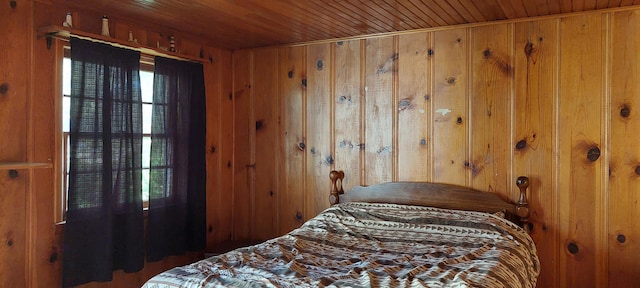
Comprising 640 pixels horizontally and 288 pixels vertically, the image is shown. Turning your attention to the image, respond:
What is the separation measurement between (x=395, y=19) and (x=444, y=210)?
1239 mm

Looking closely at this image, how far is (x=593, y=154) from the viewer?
2.76 metres

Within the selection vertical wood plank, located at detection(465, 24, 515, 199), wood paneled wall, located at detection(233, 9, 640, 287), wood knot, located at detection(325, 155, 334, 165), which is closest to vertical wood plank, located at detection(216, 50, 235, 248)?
wood paneled wall, located at detection(233, 9, 640, 287)

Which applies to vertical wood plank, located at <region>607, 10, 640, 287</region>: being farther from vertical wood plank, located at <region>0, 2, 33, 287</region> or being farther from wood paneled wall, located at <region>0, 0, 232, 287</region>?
vertical wood plank, located at <region>0, 2, 33, 287</region>

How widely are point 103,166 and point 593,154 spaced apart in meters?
2.89

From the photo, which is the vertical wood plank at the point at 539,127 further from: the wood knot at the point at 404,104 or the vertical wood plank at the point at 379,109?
the vertical wood plank at the point at 379,109

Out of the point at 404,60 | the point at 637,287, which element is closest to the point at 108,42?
the point at 404,60

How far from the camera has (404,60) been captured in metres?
3.27

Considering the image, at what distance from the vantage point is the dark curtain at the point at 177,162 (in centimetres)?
315

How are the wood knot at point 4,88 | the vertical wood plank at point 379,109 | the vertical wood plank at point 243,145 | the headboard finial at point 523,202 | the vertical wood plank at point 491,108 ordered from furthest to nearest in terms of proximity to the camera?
the vertical wood plank at point 243,145 → the vertical wood plank at point 379,109 → the vertical wood plank at point 491,108 → the headboard finial at point 523,202 → the wood knot at point 4,88

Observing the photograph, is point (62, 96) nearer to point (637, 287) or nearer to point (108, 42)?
point (108, 42)

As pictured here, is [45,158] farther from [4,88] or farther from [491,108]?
[491,108]

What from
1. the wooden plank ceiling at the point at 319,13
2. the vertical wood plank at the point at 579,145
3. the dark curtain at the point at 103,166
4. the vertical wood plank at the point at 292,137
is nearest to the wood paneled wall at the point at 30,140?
the dark curtain at the point at 103,166

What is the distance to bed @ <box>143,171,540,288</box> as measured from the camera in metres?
1.88

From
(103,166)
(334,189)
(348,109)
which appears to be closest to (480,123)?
(348,109)
